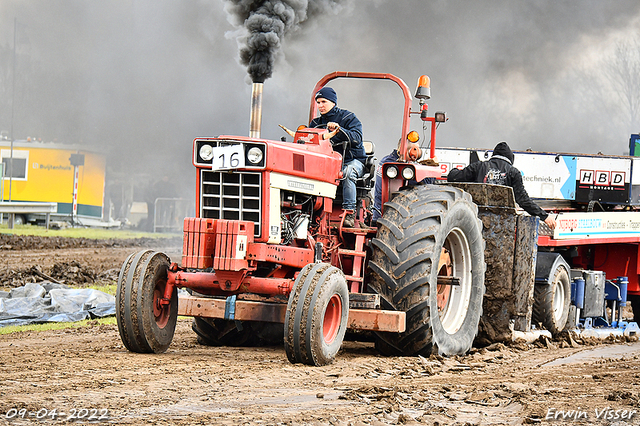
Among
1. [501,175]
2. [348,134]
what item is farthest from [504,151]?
[348,134]

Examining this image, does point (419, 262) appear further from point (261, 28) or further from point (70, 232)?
point (70, 232)

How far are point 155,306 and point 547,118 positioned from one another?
2498cm

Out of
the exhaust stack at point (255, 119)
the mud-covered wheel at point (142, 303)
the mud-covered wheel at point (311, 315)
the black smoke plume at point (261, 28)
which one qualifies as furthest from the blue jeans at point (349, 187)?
the black smoke plume at point (261, 28)

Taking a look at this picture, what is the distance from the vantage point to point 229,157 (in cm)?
675

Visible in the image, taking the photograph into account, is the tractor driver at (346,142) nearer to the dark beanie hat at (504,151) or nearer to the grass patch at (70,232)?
the dark beanie hat at (504,151)

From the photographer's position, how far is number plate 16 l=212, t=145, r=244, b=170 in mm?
6730

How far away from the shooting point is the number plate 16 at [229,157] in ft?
22.1

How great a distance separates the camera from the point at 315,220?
7.58m

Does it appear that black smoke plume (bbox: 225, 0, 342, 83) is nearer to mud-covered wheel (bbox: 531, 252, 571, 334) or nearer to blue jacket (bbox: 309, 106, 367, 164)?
blue jacket (bbox: 309, 106, 367, 164)

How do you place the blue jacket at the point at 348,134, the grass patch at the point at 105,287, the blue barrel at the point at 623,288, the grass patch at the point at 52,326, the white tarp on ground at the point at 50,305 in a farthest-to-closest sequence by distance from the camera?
the grass patch at the point at 105,287, the blue barrel at the point at 623,288, the white tarp on ground at the point at 50,305, the grass patch at the point at 52,326, the blue jacket at the point at 348,134

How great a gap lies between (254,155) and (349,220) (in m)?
1.50

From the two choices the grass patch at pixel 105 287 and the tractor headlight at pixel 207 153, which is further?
the grass patch at pixel 105 287

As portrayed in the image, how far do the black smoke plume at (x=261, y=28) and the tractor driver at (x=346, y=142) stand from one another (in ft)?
12.5

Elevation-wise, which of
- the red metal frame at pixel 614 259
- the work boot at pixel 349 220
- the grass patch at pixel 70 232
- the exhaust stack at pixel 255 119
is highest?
the exhaust stack at pixel 255 119
